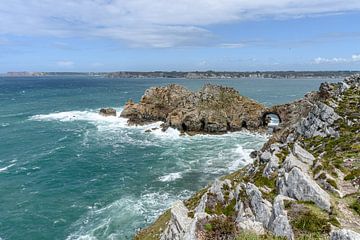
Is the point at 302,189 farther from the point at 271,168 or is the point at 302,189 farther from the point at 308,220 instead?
the point at 271,168

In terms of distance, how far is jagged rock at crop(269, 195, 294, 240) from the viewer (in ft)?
53.8

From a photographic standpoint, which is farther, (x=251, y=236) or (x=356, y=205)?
(x=356, y=205)

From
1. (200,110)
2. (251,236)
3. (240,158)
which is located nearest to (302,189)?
(251,236)

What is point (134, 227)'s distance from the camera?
117 feet

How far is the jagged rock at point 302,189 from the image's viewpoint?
18.9 metres

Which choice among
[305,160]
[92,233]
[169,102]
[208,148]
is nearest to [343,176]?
[305,160]

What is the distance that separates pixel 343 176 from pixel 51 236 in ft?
93.5

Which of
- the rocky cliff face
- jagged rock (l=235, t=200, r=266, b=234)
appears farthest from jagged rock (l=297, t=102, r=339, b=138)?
the rocky cliff face

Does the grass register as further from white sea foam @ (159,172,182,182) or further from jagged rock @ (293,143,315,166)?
white sea foam @ (159,172,182,182)

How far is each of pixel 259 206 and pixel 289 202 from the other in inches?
74.1

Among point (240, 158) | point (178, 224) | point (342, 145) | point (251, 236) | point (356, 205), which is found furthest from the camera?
point (240, 158)

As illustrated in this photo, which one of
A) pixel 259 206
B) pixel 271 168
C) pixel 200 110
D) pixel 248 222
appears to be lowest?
pixel 200 110

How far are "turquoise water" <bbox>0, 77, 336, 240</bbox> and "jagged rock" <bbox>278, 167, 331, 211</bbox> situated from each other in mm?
19214

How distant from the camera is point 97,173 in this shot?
173 feet
